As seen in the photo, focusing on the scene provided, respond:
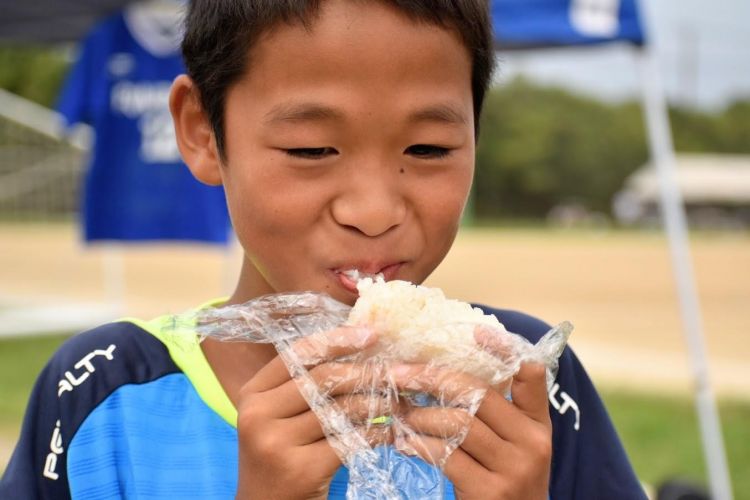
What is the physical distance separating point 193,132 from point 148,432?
20.4 inches

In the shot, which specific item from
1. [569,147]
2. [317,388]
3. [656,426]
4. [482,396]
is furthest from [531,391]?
[569,147]

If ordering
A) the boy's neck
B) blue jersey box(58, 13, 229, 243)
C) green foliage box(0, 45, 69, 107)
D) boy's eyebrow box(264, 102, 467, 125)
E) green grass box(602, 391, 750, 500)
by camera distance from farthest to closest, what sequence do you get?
green foliage box(0, 45, 69, 107) → blue jersey box(58, 13, 229, 243) → green grass box(602, 391, 750, 500) → the boy's neck → boy's eyebrow box(264, 102, 467, 125)

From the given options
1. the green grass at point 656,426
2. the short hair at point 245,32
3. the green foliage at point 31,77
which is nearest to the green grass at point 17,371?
the green grass at point 656,426

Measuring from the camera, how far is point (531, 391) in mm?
1203

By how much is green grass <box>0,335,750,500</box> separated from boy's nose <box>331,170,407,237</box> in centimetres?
416

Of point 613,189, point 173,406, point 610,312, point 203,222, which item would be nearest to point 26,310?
point 203,222

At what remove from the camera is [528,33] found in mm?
4469

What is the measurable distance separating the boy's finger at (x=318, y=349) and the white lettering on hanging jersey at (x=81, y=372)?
0.40 meters

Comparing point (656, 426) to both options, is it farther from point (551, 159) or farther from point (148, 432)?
point (551, 159)

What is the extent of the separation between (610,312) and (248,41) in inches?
528

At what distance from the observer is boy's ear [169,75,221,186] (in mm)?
1547

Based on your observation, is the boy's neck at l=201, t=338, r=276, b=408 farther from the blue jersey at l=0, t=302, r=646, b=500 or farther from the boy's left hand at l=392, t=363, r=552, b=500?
the boy's left hand at l=392, t=363, r=552, b=500

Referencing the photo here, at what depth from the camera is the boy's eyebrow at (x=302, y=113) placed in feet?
4.17

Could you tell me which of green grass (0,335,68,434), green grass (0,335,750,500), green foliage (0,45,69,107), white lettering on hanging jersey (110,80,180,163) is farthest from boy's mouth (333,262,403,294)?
green foliage (0,45,69,107)
